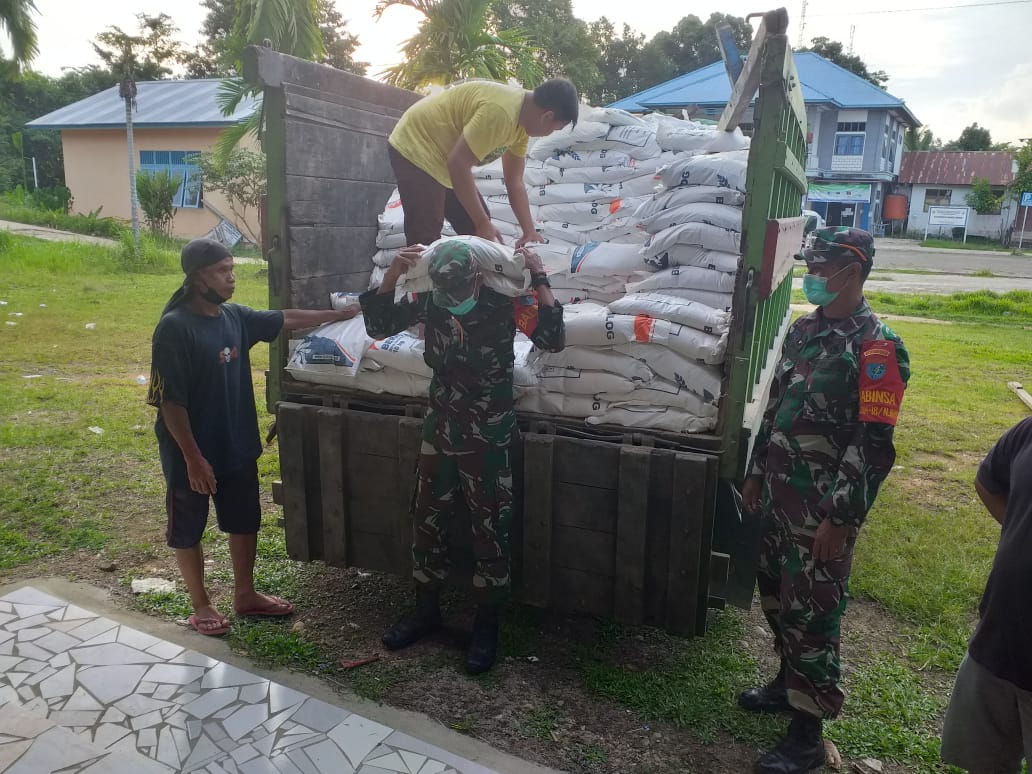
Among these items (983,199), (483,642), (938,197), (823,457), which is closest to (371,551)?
(483,642)

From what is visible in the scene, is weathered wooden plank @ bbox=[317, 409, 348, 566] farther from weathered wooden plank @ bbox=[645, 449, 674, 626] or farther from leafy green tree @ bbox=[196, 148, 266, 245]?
leafy green tree @ bbox=[196, 148, 266, 245]

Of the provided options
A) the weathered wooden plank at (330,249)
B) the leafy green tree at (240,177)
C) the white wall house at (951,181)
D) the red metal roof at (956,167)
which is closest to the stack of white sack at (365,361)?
the weathered wooden plank at (330,249)

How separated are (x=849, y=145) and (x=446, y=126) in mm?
32562

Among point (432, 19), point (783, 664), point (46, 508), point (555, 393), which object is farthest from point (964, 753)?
point (432, 19)

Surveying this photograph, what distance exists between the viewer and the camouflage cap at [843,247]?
2.47m

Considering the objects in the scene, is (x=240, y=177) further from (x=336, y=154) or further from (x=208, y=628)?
(x=208, y=628)

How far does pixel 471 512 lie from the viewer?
301 centimetres

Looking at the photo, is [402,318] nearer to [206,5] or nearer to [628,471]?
[628,471]

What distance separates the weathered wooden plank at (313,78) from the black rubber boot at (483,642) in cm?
233

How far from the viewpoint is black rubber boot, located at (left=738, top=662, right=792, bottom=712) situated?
2908 millimetres

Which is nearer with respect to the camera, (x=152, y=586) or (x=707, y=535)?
(x=707, y=535)

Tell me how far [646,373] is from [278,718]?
5.99 ft

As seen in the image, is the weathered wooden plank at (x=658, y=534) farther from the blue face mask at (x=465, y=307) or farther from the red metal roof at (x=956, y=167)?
the red metal roof at (x=956, y=167)

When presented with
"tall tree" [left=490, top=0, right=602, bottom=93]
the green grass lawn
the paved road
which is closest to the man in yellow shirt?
the green grass lawn
